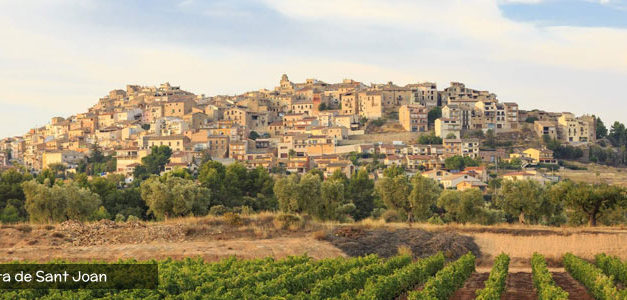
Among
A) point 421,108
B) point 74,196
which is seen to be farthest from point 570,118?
point 74,196

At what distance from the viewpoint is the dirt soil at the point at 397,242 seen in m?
22.4

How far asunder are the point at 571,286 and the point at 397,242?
6164 millimetres

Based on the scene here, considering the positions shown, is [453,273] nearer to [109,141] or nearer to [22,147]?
[109,141]

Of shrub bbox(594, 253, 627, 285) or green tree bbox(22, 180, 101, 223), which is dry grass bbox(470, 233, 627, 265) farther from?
green tree bbox(22, 180, 101, 223)

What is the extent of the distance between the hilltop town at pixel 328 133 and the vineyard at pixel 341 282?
49.8 metres

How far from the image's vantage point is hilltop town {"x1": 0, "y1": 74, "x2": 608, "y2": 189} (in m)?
82.3

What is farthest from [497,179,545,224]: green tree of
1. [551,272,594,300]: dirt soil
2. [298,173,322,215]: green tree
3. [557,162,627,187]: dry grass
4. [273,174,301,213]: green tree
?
[557,162,627,187]: dry grass

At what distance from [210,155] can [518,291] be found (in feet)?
238

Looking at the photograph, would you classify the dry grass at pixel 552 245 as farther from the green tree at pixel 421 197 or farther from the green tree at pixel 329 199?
the green tree at pixel 329 199

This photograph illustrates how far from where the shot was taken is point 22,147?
114438mm

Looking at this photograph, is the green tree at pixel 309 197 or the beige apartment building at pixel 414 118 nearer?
the green tree at pixel 309 197

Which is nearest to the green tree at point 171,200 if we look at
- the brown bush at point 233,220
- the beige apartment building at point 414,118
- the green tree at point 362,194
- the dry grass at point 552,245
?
the brown bush at point 233,220

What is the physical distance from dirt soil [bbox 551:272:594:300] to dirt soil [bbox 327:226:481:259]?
3383 millimetres

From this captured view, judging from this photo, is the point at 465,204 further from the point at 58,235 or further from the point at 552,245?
the point at 58,235
